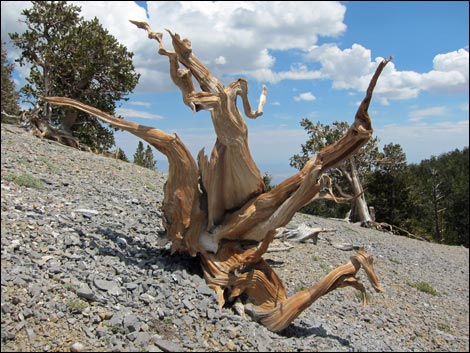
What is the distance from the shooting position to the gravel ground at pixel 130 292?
447 cm

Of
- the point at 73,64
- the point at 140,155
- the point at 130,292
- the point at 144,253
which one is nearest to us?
the point at 130,292

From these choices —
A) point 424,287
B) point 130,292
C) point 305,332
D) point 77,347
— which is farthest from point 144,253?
point 424,287

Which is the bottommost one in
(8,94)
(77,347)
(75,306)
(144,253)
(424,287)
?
(77,347)

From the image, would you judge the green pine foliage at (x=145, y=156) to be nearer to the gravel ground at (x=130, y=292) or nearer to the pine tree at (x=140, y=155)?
the pine tree at (x=140, y=155)

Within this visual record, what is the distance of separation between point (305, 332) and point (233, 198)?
2145 mm

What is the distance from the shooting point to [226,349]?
185 inches

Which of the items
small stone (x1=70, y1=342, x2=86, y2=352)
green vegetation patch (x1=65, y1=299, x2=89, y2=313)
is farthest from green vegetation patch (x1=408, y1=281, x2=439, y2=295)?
small stone (x1=70, y1=342, x2=86, y2=352)

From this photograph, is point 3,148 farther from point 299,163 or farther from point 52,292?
point 299,163

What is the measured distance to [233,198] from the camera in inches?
255

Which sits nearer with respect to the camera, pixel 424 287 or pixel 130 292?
pixel 130 292

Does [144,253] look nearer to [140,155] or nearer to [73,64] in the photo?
[73,64]

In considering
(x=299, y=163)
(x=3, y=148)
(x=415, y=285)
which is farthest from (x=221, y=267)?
(x=299, y=163)

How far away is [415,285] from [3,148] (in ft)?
34.1

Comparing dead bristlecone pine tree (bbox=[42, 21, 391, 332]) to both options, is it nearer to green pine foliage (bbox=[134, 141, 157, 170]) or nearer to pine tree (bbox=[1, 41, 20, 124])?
pine tree (bbox=[1, 41, 20, 124])
